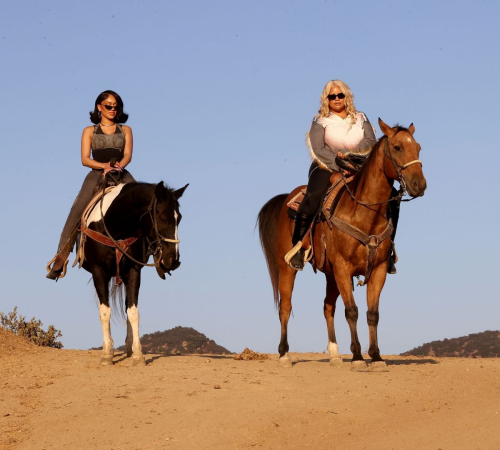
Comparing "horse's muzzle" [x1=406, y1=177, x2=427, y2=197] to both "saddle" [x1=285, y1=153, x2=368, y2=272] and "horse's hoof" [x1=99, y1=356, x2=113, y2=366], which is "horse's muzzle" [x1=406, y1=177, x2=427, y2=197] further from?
"horse's hoof" [x1=99, y1=356, x2=113, y2=366]

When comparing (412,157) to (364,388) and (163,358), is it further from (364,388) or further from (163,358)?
(163,358)

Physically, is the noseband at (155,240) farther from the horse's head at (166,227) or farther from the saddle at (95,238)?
the saddle at (95,238)

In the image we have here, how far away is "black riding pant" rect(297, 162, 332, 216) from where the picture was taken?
12.6 meters

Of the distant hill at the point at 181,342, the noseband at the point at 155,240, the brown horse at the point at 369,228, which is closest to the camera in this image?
the brown horse at the point at 369,228

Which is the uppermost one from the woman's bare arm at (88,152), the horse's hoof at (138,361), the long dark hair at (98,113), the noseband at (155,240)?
the long dark hair at (98,113)

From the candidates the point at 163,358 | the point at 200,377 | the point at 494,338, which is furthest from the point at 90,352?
the point at 494,338

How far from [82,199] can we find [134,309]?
217 centimetres

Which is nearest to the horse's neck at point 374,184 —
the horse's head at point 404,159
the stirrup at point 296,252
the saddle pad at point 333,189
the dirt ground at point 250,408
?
the horse's head at point 404,159

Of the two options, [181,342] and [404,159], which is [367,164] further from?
[181,342]

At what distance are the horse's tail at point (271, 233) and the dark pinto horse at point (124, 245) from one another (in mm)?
2176

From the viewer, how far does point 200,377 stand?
11617 millimetres

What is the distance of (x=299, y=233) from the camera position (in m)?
12.8

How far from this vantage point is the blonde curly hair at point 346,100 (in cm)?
1284

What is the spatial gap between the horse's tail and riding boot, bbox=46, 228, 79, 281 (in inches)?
125
